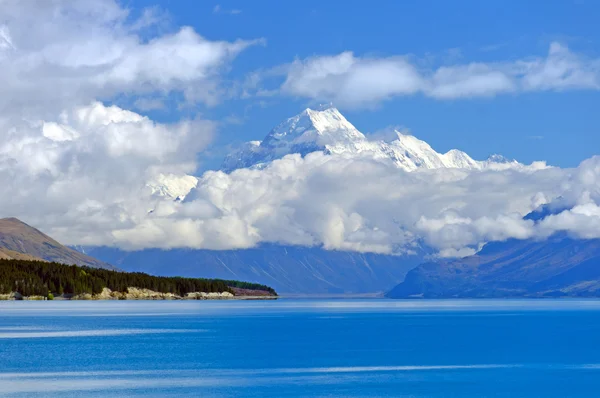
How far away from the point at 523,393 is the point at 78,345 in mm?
72575

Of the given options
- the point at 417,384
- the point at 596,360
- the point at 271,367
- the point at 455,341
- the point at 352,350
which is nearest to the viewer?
the point at 417,384

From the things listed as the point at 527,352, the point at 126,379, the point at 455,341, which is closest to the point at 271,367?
the point at 126,379

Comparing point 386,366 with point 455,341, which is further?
point 455,341

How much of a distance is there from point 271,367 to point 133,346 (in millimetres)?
32784

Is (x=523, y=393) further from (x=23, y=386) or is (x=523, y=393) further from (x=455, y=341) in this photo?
(x=455, y=341)

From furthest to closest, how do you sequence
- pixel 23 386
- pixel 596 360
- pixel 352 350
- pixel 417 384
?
pixel 352 350 < pixel 596 360 < pixel 417 384 < pixel 23 386

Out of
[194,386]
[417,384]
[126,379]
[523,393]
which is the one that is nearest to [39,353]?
[126,379]

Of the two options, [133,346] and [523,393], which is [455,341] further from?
[523,393]

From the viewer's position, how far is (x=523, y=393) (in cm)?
9512

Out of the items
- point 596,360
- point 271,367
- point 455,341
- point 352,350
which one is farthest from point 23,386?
point 455,341

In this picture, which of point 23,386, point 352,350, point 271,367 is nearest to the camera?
point 23,386

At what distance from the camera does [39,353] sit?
422ft

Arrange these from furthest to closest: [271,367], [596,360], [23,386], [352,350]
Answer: [352,350] → [596,360] → [271,367] → [23,386]

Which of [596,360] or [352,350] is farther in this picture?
[352,350]
